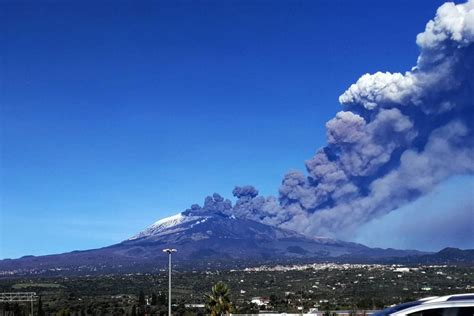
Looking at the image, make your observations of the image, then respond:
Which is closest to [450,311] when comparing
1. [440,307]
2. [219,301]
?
[440,307]

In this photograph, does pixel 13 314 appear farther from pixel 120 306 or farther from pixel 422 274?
pixel 422 274

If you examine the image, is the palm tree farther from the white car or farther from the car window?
the car window

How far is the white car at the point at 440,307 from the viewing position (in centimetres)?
952

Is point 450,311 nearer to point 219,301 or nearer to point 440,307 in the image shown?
point 440,307

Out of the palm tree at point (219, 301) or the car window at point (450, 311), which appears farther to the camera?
the palm tree at point (219, 301)

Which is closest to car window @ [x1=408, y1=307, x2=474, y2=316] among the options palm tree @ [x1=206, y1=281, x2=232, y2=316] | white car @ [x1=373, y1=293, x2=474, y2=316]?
white car @ [x1=373, y1=293, x2=474, y2=316]

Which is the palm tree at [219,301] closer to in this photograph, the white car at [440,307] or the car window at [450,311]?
the white car at [440,307]

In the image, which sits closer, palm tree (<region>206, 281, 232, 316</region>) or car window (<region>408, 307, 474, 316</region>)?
car window (<region>408, 307, 474, 316</region>)

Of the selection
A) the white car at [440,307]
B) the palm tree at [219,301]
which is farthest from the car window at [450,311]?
the palm tree at [219,301]

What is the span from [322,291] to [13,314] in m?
58.1

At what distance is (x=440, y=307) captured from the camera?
9625 mm

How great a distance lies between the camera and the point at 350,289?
424 feet

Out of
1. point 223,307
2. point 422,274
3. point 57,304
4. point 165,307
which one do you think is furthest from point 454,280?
point 223,307

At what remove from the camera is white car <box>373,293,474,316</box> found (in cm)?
952
